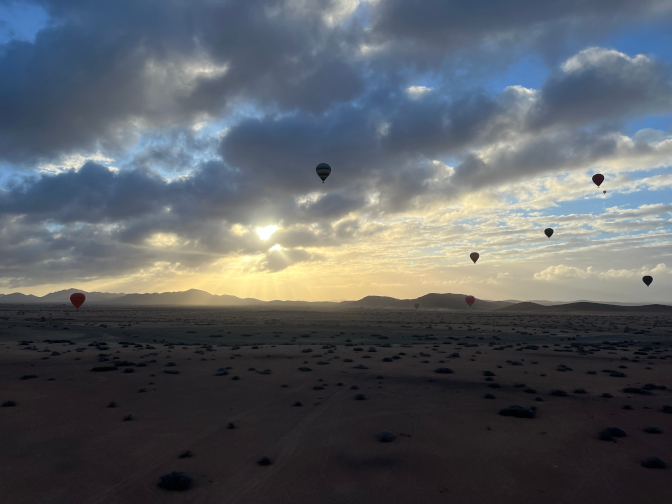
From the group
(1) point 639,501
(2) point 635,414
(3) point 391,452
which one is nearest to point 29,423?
(3) point 391,452

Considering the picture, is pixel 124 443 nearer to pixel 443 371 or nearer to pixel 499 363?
pixel 443 371

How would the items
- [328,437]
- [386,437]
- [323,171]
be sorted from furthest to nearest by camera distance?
[323,171]
[328,437]
[386,437]

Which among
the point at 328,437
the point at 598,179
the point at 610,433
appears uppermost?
the point at 598,179

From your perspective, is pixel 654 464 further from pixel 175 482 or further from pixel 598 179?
pixel 598 179

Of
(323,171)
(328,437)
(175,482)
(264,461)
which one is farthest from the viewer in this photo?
(323,171)

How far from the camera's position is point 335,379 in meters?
20.3

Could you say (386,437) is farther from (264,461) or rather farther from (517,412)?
(517,412)

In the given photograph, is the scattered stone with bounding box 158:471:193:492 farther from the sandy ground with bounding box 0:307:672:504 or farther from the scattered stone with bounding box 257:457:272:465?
the scattered stone with bounding box 257:457:272:465

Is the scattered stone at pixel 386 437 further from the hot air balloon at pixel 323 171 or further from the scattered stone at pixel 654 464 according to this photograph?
the hot air balloon at pixel 323 171

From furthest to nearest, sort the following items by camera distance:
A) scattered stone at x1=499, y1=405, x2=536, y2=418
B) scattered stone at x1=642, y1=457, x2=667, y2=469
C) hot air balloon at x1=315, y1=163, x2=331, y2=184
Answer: hot air balloon at x1=315, y1=163, x2=331, y2=184
scattered stone at x1=499, y1=405, x2=536, y2=418
scattered stone at x1=642, y1=457, x2=667, y2=469

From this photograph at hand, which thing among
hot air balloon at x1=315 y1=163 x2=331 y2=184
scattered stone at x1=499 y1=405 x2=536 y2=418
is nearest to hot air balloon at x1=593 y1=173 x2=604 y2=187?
hot air balloon at x1=315 y1=163 x2=331 y2=184

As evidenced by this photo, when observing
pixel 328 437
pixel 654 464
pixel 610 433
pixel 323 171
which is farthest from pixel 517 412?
pixel 323 171

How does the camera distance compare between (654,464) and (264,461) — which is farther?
A: (264,461)

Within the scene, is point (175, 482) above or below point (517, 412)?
below
